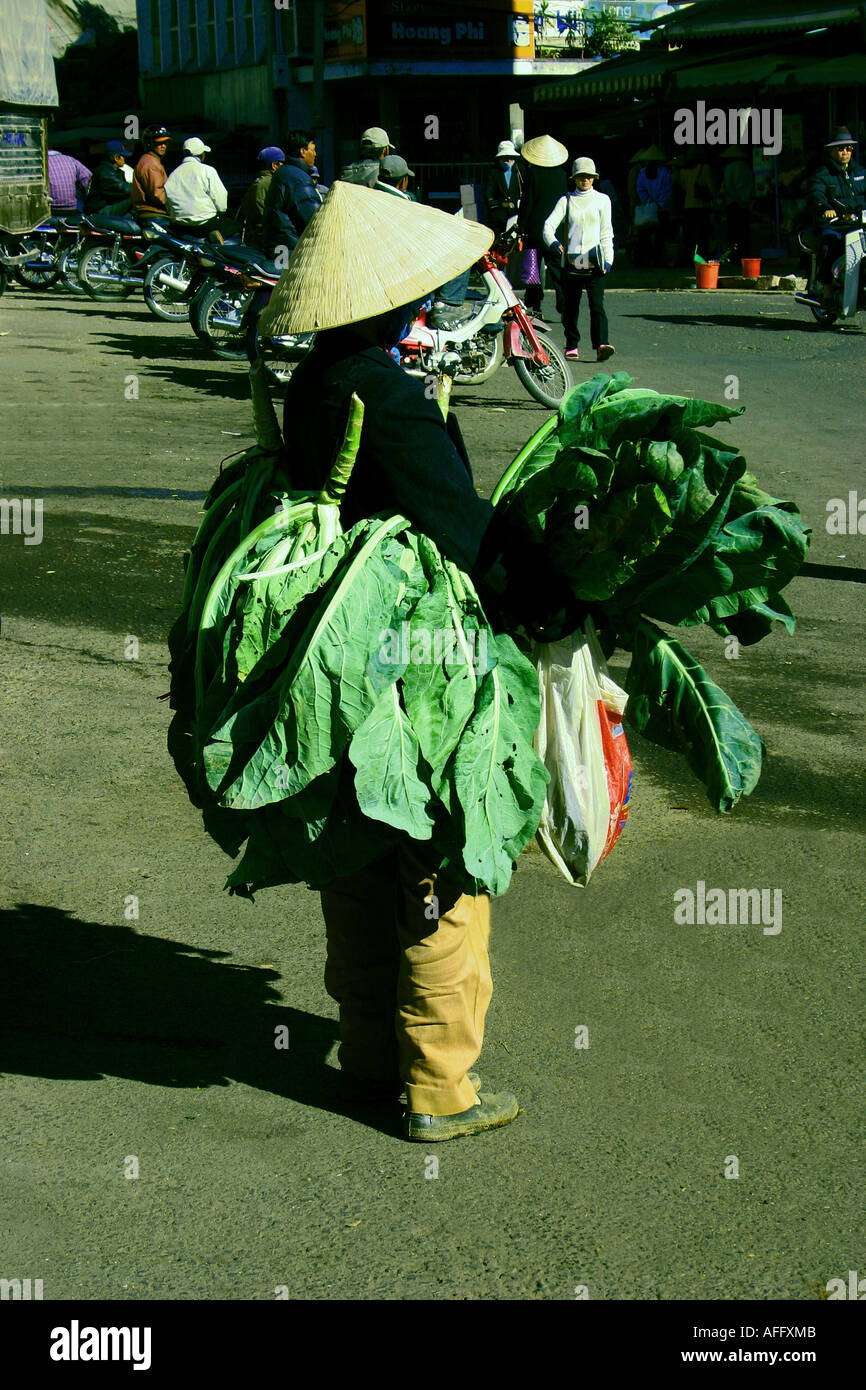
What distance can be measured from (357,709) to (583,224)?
38.5 feet

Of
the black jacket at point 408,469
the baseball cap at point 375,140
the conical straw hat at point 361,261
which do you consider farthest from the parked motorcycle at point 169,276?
the black jacket at point 408,469

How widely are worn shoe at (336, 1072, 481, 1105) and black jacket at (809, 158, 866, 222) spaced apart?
15098mm

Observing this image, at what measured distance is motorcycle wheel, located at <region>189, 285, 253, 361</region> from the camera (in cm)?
1379

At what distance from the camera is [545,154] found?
601 inches

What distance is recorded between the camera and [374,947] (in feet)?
10.7

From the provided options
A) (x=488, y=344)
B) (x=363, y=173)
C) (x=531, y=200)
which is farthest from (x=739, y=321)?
(x=363, y=173)

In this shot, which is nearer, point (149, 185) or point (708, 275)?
point (149, 185)

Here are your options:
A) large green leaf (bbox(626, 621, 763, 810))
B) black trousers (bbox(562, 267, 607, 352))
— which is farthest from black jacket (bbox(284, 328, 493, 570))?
black trousers (bbox(562, 267, 607, 352))

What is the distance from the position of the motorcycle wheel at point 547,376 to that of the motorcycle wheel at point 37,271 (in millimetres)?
9189

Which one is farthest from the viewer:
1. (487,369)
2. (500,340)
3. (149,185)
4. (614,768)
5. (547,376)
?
(149,185)

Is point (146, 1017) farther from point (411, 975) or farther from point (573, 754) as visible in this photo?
point (573, 754)

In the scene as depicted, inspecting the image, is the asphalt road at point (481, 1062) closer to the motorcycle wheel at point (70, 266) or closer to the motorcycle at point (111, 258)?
the motorcycle at point (111, 258)

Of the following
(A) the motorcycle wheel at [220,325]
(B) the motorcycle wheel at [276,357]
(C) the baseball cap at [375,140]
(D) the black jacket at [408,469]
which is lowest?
(D) the black jacket at [408,469]

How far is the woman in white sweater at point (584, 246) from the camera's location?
534 inches
